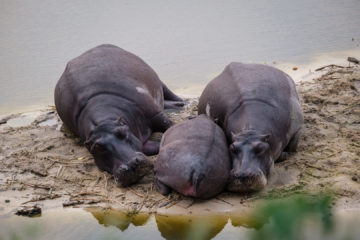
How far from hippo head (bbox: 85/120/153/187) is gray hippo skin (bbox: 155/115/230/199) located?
0.24 meters

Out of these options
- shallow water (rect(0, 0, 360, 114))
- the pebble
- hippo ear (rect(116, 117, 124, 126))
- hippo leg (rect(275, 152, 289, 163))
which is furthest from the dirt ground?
shallow water (rect(0, 0, 360, 114))

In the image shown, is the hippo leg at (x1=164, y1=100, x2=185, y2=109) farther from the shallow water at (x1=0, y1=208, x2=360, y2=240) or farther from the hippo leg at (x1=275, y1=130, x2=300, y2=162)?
the shallow water at (x1=0, y1=208, x2=360, y2=240)

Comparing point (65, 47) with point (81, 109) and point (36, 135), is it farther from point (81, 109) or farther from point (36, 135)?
point (81, 109)

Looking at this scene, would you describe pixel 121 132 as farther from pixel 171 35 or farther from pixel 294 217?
pixel 171 35

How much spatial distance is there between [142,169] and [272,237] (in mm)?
4073

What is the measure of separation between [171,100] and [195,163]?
9.52 feet

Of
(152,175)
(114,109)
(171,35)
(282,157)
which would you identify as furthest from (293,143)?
(171,35)

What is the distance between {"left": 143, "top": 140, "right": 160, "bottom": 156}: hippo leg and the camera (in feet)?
18.6

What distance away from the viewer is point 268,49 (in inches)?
356

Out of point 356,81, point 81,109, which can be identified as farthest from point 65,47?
point 356,81

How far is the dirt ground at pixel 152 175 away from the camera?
4.59m

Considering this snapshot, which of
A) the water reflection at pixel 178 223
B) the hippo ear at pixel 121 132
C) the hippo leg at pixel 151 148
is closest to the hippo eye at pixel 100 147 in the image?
the hippo ear at pixel 121 132

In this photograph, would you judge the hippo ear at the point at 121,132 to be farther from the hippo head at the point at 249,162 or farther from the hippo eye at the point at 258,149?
the hippo eye at the point at 258,149

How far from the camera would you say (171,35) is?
33.9ft
